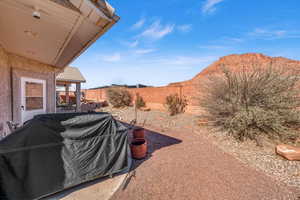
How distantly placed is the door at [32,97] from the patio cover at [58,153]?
128 inches

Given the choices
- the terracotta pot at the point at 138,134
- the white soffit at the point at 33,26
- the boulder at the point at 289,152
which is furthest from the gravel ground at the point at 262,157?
the white soffit at the point at 33,26

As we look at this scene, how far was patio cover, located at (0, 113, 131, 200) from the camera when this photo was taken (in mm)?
1861

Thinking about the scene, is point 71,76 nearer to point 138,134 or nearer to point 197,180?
point 138,134

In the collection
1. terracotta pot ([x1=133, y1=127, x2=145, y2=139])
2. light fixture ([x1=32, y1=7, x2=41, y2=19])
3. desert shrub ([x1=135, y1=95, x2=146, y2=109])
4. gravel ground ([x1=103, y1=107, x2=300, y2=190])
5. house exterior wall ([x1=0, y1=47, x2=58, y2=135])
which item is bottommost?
gravel ground ([x1=103, y1=107, x2=300, y2=190])

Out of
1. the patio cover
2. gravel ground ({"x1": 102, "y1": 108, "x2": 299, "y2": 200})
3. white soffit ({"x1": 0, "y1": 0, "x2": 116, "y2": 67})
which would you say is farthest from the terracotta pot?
white soffit ({"x1": 0, "y1": 0, "x2": 116, "y2": 67})

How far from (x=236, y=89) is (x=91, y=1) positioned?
212 inches

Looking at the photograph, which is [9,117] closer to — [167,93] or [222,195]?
[222,195]

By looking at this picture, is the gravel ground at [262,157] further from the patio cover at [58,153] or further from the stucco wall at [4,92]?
the stucco wall at [4,92]

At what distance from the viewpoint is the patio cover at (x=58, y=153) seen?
186cm

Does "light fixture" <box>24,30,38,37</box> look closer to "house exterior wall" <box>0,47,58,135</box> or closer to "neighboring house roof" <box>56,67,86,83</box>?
"house exterior wall" <box>0,47,58,135</box>

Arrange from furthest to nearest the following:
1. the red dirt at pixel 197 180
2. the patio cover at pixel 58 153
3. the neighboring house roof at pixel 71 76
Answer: the neighboring house roof at pixel 71 76 < the red dirt at pixel 197 180 < the patio cover at pixel 58 153

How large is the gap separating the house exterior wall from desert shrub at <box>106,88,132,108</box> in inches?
336

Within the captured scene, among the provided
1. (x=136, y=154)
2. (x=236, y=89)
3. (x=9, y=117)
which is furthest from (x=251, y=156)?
(x=9, y=117)

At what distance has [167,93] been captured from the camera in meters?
10.9
